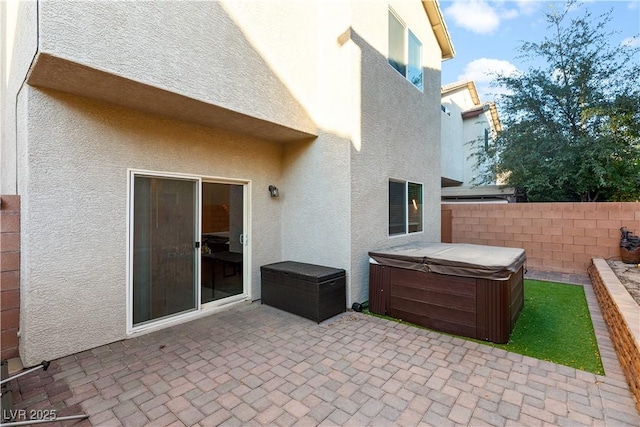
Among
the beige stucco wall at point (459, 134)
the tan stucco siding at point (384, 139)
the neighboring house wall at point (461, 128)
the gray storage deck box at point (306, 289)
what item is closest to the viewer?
the gray storage deck box at point (306, 289)

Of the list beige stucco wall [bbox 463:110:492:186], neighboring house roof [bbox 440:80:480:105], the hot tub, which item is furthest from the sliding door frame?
beige stucco wall [bbox 463:110:492:186]

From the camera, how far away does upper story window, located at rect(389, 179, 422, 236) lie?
799cm

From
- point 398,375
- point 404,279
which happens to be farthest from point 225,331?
point 404,279

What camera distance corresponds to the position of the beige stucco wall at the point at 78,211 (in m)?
4.18

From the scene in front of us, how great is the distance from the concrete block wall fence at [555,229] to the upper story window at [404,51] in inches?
210

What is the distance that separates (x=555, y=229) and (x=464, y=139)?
1151 centimetres

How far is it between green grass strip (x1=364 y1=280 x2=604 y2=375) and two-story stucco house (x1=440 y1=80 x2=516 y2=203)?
8.37 metres

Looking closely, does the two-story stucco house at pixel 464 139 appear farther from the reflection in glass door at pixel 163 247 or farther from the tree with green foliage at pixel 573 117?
the reflection in glass door at pixel 163 247

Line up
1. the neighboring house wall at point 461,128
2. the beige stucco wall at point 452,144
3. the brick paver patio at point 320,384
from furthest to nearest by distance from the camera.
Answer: the neighboring house wall at point 461,128 → the beige stucco wall at point 452,144 → the brick paver patio at point 320,384

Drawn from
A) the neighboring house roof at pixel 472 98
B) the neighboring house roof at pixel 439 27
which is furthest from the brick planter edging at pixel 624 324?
the neighboring house roof at pixel 472 98

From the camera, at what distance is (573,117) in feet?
41.3

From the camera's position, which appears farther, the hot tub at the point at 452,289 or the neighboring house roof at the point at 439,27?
the neighboring house roof at the point at 439,27

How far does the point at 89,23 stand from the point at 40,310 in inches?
151

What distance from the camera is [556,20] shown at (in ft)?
41.7
